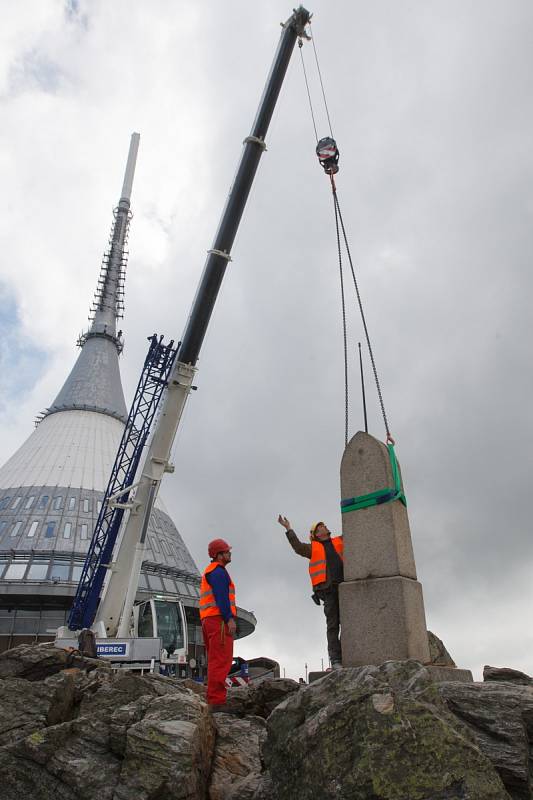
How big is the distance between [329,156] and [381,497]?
7.87 m

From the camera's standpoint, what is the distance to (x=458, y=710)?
433 cm

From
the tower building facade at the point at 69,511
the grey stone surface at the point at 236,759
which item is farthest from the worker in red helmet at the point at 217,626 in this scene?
the tower building facade at the point at 69,511

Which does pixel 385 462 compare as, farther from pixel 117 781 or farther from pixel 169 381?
pixel 169 381

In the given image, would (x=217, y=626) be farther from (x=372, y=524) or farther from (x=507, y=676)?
(x=507, y=676)

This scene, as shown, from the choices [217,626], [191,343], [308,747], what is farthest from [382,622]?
[191,343]

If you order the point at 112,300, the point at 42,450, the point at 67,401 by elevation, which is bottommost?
the point at 42,450

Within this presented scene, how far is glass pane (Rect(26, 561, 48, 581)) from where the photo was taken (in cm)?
3173

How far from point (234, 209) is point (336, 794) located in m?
16.8

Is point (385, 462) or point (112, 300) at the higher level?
point (112, 300)

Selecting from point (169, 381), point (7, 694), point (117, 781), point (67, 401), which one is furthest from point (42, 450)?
point (117, 781)

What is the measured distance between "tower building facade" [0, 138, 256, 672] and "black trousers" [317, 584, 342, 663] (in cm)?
1487

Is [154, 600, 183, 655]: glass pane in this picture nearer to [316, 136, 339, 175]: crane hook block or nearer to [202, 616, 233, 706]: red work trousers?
[202, 616, 233, 706]: red work trousers

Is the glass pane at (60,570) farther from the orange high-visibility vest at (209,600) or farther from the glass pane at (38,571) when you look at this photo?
the orange high-visibility vest at (209,600)

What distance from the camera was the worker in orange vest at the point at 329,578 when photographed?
7156mm
